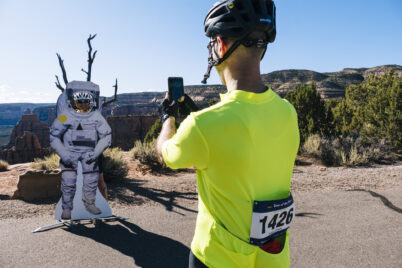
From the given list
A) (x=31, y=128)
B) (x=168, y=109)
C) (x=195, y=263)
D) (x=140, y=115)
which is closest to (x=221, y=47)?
(x=168, y=109)

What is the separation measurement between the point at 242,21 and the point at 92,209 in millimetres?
4540

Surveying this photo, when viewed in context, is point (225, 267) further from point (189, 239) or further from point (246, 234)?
point (189, 239)

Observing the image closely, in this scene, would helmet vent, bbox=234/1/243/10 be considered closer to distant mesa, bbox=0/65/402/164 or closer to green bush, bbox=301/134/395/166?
green bush, bbox=301/134/395/166

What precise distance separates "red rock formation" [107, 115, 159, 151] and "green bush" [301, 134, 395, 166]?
48395mm

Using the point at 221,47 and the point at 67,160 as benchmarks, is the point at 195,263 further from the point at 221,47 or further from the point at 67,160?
the point at 67,160

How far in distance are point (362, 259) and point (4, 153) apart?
56.1 metres

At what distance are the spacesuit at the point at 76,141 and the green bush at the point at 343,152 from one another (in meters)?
8.70

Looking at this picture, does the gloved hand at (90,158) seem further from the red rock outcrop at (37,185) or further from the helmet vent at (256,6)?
the helmet vent at (256,6)

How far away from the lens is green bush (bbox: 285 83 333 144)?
1298cm

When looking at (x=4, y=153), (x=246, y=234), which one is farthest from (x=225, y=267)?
(x=4, y=153)

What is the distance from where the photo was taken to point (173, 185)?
7.60 metres

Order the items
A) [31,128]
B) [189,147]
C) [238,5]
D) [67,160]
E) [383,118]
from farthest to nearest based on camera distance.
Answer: [31,128]
[383,118]
[67,160]
[238,5]
[189,147]

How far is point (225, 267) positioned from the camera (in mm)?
1423

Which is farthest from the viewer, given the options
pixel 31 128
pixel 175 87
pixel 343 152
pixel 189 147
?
pixel 31 128
